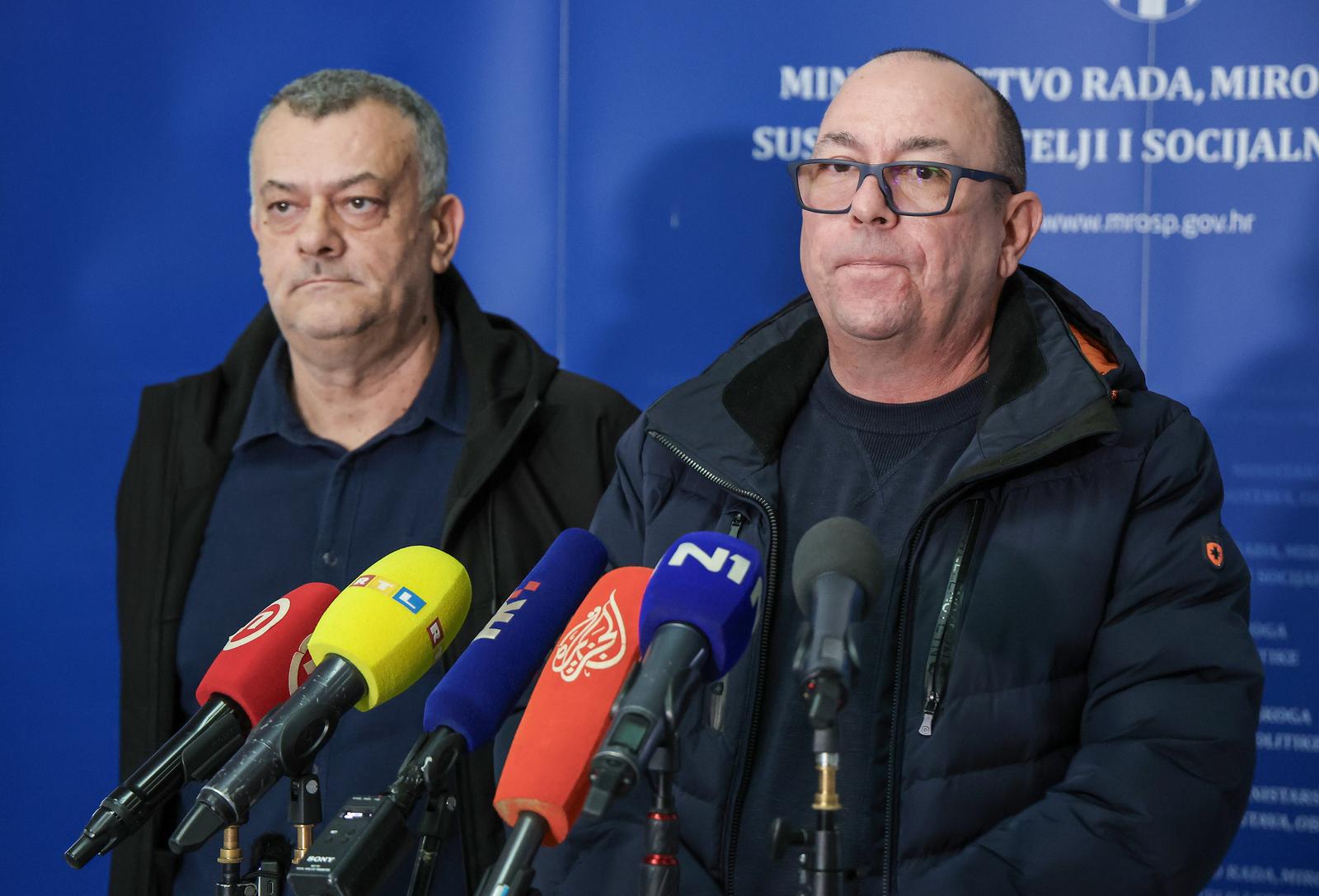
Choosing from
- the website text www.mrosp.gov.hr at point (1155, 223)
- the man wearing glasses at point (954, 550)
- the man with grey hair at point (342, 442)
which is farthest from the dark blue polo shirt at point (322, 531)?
the website text www.mrosp.gov.hr at point (1155, 223)

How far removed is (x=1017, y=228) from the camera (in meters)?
2.36

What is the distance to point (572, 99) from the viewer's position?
3.62 meters

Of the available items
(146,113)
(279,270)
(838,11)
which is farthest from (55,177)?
(838,11)

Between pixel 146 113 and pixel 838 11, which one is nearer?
pixel 838 11

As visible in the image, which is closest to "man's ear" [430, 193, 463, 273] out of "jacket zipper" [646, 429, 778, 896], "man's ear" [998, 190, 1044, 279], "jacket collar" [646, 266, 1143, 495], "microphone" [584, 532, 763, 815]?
"jacket collar" [646, 266, 1143, 495]

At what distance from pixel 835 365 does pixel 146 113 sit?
2278 millimetres

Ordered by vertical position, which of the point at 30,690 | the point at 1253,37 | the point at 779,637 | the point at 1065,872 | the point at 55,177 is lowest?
the point at 30,690

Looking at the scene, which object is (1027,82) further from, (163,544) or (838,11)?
(163,544)

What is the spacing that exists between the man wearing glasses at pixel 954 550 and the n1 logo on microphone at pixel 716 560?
367 mm

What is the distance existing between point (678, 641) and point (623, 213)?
2331mm

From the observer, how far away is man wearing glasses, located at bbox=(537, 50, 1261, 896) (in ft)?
6.26

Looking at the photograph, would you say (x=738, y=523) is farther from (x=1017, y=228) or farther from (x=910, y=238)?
(x=1017, y=228)

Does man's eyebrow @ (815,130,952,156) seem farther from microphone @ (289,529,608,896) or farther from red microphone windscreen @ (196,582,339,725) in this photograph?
red microphone windscreen @ (196,582,339,725)

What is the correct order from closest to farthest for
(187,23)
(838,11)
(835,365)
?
(835,365) < (838,11) < (187,23)
